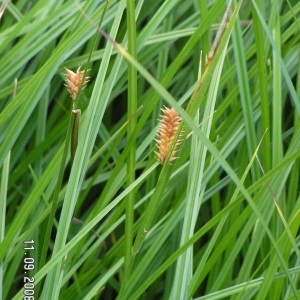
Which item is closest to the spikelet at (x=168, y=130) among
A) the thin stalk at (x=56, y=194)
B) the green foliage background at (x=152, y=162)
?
the green foliage background at (x=152, y=162)

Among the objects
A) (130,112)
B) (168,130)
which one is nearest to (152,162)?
(130,112)

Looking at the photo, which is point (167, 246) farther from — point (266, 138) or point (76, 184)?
point (76, 184)

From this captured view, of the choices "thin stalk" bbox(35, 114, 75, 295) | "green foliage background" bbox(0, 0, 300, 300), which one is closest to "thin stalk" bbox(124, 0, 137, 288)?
"green foliage background" bbox(0, 0, 300, 300)

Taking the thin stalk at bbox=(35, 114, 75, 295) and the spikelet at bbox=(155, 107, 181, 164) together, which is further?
the thin stalk at bbox=(35, 114, 75, 295)

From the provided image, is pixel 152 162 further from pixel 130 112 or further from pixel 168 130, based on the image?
pixel 168 130

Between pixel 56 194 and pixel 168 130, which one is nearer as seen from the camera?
pixel 168 130

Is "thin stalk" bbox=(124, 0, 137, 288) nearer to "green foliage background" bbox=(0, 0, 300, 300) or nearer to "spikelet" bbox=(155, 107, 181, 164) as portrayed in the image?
"green foliage background" bbox=(0, 0, 300, 300)

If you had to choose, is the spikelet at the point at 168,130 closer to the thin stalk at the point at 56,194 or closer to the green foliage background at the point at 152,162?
the green foliage background at the point at 152,162

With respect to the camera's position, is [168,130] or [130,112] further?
[130,112]
